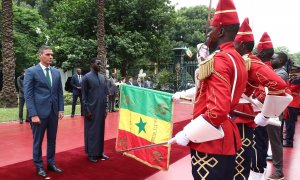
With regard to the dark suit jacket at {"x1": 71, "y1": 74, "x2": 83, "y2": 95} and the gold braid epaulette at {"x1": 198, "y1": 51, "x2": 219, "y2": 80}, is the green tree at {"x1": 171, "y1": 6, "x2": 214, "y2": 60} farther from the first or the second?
the gold braid epaulette at {"x1": 198, "y1": 51, "x2": 219, "y2": 80}

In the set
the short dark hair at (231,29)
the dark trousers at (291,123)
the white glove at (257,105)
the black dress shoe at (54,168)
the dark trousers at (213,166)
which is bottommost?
the black dress shoe at (54,168)

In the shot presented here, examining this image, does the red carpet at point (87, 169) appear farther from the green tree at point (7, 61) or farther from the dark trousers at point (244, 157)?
the green tree at point (7, 61)

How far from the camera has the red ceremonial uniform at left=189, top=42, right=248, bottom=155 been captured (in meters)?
2.04

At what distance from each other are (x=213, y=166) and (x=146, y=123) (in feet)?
8.74

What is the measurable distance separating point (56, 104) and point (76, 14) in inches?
613

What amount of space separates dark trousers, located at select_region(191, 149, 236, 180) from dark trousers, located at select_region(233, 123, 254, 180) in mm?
880

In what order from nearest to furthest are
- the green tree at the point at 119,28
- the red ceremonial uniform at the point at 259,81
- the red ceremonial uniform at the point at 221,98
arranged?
the red ceremonial uniform at the point at 221,98, the red ceremonial uniform at the point at 259,81, the green tree at the point at 119,28

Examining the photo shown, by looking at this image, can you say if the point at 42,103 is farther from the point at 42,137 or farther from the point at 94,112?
the point at 94,112

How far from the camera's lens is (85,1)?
19078 millimetres

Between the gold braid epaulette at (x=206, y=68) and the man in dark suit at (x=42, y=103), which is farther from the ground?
the gold braid epaulette at (x=206, y=68)

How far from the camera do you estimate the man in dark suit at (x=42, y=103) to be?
4720 millimetres

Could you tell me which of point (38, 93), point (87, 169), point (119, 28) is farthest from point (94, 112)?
point (119, 28)

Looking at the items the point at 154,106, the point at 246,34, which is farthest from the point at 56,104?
the point at 246,34

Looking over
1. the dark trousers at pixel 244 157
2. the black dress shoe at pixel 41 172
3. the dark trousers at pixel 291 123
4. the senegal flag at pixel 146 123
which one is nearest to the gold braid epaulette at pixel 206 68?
the dark trousers at pixel 244 157
